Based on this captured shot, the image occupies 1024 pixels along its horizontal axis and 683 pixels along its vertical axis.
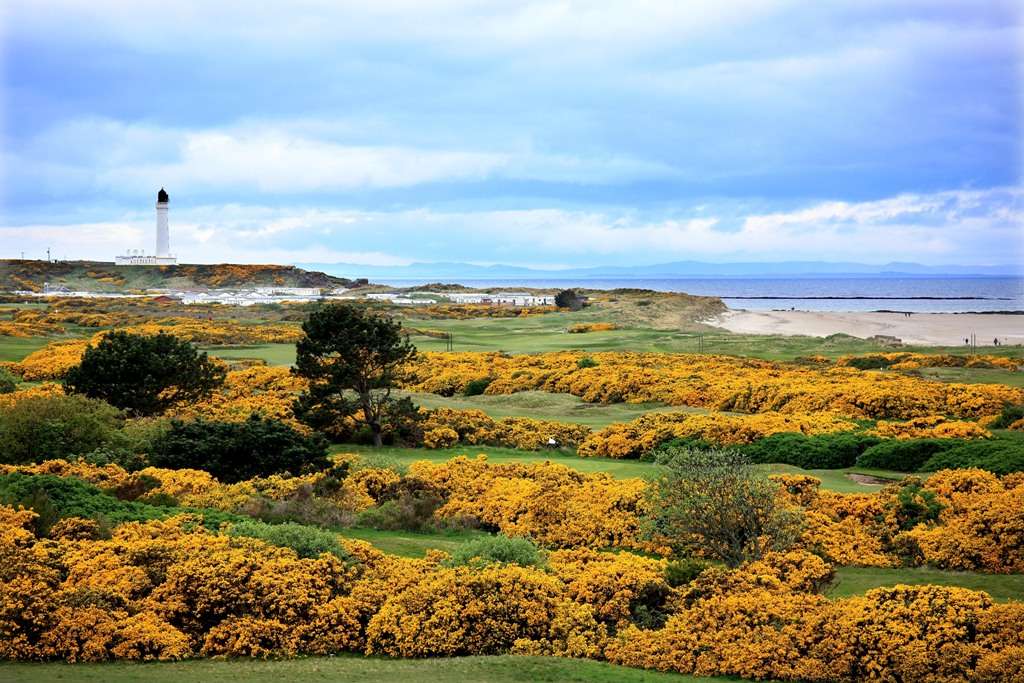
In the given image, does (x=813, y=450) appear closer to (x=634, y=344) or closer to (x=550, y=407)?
(x=550, y=407)

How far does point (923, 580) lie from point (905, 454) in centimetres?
929

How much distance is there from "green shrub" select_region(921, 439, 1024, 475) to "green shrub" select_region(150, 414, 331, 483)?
13886 millimetres

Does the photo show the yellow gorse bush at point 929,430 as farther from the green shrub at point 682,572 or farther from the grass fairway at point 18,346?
Answer: the grass fairway at point 18,346

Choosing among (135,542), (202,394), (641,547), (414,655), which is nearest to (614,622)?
(414,655)

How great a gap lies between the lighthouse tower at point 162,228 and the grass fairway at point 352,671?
14222cm

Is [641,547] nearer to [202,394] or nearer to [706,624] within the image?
[706,624]

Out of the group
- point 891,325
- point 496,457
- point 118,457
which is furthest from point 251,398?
point 891,325

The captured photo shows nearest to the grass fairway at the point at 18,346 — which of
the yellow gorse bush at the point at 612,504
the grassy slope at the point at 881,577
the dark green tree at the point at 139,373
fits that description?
the dark green tree at the point at 139,373

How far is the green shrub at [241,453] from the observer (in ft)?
76.2

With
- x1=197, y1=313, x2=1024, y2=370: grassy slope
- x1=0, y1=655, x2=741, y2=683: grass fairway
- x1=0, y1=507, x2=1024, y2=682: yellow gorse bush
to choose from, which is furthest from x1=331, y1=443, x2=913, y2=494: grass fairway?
x1=197, y1=313, x2=1024, y2=370: grassy slope

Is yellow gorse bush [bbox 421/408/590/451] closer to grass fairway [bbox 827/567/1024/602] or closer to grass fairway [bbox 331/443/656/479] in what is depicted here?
grass fairway [bbox 331/443/656/479]

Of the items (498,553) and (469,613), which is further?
(498,553)

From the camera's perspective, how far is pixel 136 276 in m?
147

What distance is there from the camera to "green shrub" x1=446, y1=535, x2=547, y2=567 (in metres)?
14.8
